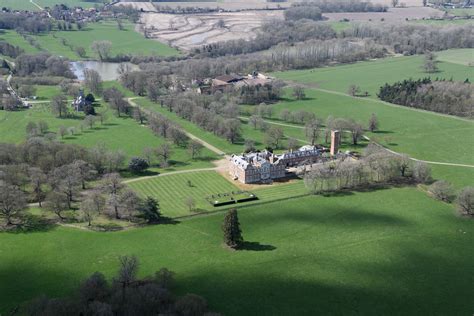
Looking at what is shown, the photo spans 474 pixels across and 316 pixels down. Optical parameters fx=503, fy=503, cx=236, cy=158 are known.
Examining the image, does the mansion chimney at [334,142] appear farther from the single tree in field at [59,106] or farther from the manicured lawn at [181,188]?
the single tree in field at [59,106]

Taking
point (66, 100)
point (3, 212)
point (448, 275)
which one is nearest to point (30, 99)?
point (66, 100)

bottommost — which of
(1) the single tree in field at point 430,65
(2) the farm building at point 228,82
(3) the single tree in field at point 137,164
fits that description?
(3) the single tree in field at point 137,164

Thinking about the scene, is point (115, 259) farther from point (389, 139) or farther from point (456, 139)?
point (456, 139)

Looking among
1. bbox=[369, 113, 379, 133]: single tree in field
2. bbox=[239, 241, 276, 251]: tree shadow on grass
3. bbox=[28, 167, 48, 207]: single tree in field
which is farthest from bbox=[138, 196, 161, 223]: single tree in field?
bbox=[369, 113, 379, 133]: single tree in field

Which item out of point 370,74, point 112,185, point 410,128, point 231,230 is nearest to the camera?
point 231,230

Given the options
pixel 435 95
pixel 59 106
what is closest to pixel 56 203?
pixel 59 106

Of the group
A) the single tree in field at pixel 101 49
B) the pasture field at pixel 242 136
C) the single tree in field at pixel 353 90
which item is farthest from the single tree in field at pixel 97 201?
the single tree in field at pixel 101 49

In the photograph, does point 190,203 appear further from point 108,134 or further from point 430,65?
point 430,65
